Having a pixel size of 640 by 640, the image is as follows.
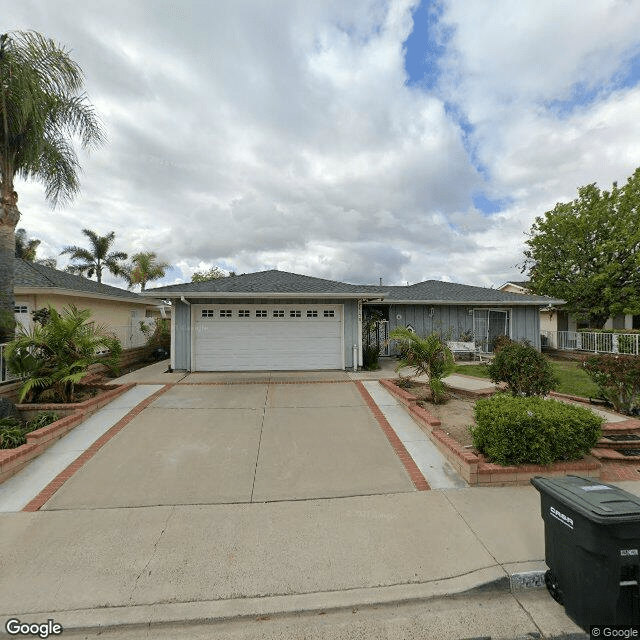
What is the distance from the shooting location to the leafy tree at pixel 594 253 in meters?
16.4

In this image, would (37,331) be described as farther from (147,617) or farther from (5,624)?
(147,617)

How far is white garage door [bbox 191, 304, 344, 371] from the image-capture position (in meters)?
10.9

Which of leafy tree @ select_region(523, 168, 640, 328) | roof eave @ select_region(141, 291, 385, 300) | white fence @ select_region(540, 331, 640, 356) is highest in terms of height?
leafy tree @ select_region(523, 168, 640, 328)

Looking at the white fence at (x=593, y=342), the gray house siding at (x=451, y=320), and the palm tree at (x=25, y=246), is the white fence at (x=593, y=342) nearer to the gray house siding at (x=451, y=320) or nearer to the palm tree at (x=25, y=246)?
the gray house siding at (x=451, y=320)

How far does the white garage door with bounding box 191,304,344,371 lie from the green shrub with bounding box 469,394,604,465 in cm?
700

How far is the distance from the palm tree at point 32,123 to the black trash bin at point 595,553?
31.7ft

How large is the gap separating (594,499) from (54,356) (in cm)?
857

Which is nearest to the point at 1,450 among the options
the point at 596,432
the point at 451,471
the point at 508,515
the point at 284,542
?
the point at 284,542

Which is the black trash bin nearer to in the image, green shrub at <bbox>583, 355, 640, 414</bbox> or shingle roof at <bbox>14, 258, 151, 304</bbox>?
green shrub at <bbox>583, 355, 640, 414</bbox>

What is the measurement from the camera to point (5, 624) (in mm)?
2379

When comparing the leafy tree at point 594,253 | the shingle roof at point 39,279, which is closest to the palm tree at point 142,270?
the shingle roof at point 39,279

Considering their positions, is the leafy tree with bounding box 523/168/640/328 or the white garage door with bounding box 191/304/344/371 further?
the leafy tree with bounding box 523/168/640/328
